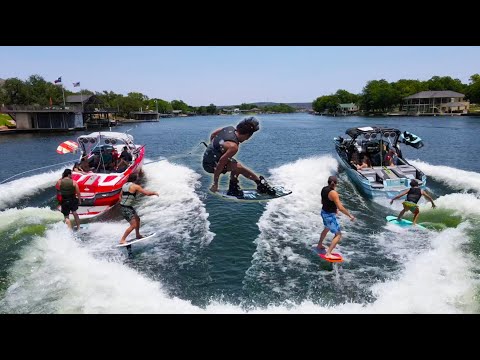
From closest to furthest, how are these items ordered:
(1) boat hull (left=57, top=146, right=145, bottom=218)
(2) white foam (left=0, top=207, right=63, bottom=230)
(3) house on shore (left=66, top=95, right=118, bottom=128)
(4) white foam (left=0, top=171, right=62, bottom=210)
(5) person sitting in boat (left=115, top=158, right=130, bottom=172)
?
1. (2) white foam (left=0, top=207, right=63, bottom=230)
2. (1) boat hull (left=57, top=146, right=145, bottom=218)
3. (4) white foam (left=0, top=171, right=62, bottom=210)
4. (5) person sitting in boat (left=115, top=158, right=130, bottom=172)
5. (3) house on shore (left=66, top=95, right=118, bottom=128)

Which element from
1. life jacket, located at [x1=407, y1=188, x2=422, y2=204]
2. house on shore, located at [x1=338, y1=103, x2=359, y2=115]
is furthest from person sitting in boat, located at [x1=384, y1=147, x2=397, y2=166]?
house on shore, located at [x1=338, y1=103, x2=359, y2=115]

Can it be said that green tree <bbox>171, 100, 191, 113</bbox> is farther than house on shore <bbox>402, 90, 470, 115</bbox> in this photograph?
Yes

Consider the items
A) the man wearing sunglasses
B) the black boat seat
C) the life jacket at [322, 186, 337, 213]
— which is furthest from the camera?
the black boat seat

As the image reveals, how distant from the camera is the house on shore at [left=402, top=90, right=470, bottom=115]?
314 feet

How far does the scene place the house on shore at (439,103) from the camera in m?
95.6

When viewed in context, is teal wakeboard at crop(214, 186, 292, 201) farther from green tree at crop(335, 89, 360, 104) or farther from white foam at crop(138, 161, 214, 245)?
green tree at crop(335, 89, 360, 104)

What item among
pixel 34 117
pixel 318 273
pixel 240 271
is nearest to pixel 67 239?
pixel 240 271

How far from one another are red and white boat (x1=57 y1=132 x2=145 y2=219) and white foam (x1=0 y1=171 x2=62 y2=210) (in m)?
2.91

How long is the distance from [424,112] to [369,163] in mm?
95381

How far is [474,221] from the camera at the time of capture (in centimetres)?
1191

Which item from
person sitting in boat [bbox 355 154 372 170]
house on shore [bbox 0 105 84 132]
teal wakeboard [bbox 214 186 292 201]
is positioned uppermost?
house on shore [bbox 0 105 84 132]

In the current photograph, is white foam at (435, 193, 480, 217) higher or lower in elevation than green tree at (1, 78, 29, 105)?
lower
